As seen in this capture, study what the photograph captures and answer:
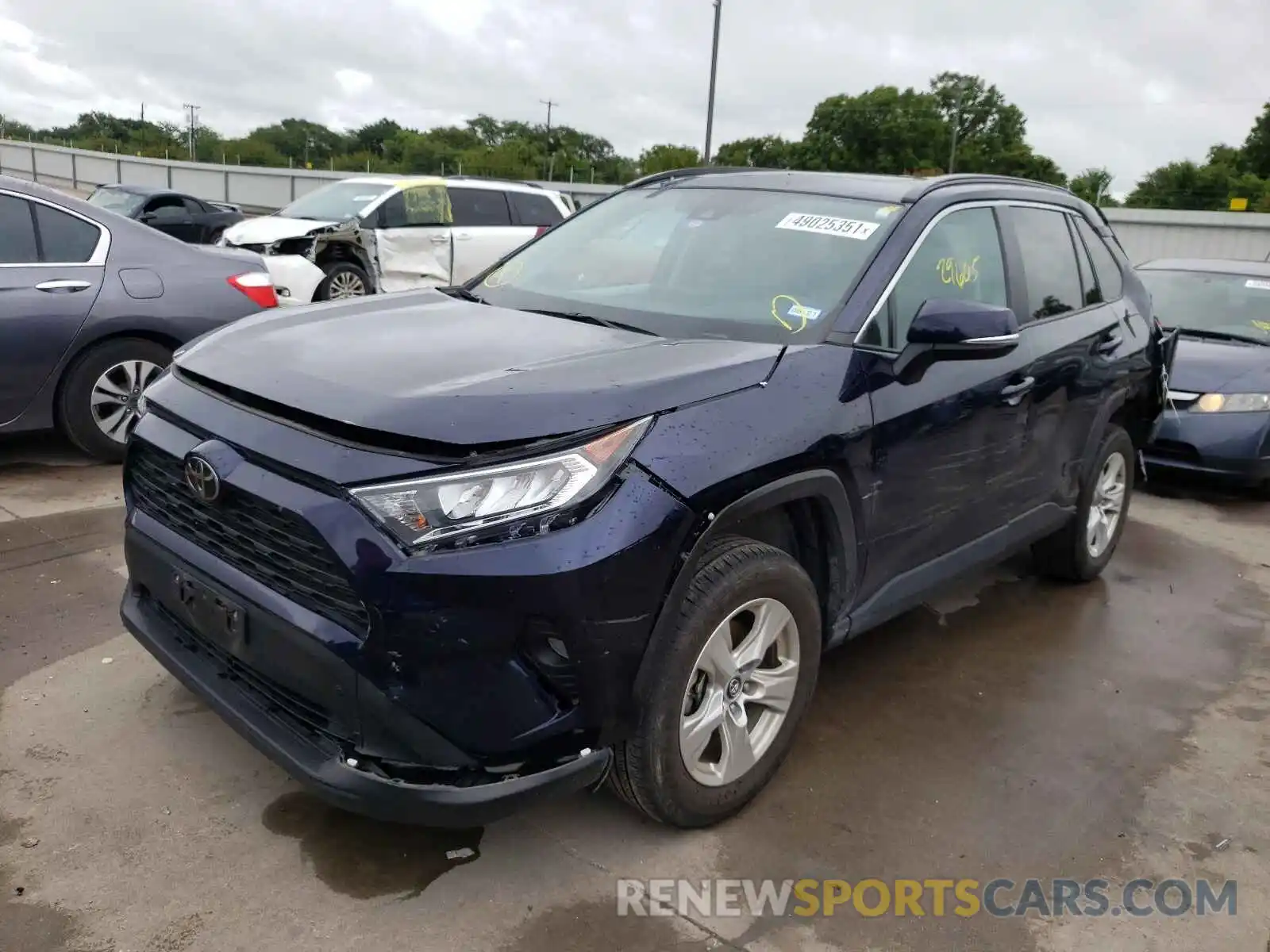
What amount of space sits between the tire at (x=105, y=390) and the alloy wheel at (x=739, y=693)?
415 centimetres

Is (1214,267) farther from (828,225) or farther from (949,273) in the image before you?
(828,225)

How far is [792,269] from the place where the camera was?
3.25m

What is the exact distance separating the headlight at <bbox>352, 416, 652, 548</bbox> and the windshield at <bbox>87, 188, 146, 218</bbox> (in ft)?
54.5

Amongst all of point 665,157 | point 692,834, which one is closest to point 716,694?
point 692,834

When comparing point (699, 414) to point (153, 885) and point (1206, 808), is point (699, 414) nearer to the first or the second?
point (153, 885)

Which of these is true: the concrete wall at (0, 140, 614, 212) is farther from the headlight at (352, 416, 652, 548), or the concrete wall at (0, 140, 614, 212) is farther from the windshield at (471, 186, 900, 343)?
the headlight at (352, 416, 652, 548)

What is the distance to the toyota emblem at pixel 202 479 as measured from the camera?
7.93ft

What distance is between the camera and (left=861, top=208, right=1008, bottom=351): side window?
3139 mm

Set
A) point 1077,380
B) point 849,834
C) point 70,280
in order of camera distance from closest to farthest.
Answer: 1. point 849,834
2. point 1077,380
3. point 70,280

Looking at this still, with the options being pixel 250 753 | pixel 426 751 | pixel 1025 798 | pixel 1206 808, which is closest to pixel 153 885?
pixel 250 753

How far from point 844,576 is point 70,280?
4.52 meters

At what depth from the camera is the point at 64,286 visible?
5336 millimetres

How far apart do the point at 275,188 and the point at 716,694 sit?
3916 cm

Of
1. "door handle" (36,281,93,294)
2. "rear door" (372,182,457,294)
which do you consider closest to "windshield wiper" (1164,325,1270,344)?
"door handle" (36,281,93,294)
